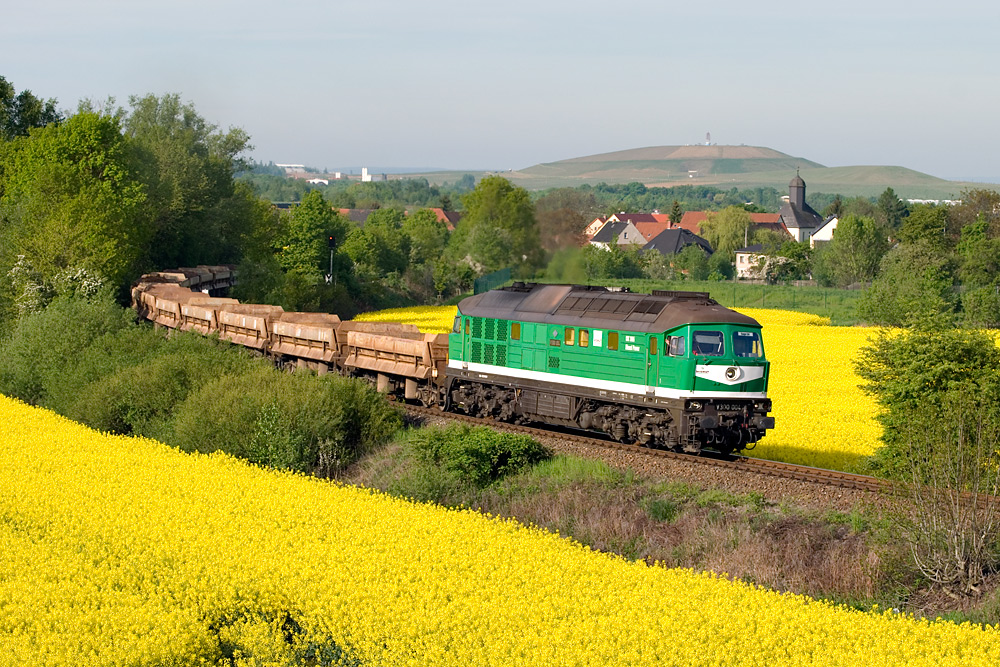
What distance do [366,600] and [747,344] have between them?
554 inches

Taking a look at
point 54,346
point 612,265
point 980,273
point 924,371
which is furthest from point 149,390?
point 980,273

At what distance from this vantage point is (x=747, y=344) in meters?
25.2

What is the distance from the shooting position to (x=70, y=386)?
1340 inches

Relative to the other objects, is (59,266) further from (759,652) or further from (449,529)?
(759,652)

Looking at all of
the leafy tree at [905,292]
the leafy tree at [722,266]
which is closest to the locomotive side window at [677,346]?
the leafy tree at [905,292]

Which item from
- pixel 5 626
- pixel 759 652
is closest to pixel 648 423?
pixel 759 652

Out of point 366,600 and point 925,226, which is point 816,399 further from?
point 925,226

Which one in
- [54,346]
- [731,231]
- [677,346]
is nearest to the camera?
[677,346]

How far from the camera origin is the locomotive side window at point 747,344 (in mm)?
25031

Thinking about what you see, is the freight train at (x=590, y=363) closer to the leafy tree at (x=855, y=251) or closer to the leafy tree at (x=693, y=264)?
the leafy tree at (x=855, y=251)

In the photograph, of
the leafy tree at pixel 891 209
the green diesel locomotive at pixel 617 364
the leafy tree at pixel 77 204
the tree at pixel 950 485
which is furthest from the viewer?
the leafy tree at pixel 891 209

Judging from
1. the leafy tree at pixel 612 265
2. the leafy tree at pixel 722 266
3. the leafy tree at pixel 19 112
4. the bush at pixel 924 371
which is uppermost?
the leafy tree at pixel 19 112

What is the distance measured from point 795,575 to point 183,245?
199 feet

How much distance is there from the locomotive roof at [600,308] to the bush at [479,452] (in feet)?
→ 13.0
